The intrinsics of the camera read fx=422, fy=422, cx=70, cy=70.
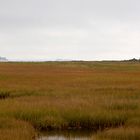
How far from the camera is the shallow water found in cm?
1658

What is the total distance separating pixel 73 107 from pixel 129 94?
24.9 ft

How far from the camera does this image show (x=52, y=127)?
18000 millimetres

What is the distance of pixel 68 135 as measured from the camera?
55.9 ft

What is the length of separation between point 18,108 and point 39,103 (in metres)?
1.76

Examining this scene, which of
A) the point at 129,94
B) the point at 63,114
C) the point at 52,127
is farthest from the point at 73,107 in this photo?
the point at 129,94

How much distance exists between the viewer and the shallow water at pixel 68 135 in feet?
54.4

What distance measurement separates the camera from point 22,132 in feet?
50.7

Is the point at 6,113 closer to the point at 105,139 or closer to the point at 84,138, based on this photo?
the point at 84,138

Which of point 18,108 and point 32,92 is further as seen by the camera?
point 32,92

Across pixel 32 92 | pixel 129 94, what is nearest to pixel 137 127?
pixel 129 94

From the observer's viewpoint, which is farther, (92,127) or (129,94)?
(129,94)

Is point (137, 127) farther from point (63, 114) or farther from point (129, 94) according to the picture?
point (129, 94)

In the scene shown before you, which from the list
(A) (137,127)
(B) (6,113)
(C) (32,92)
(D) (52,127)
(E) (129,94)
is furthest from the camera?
(C) (32,92)

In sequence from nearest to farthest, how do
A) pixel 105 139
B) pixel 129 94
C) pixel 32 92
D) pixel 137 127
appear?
pixel 105 139 → pixel 137 127 → pixel 129 94 → pixel 32 92
